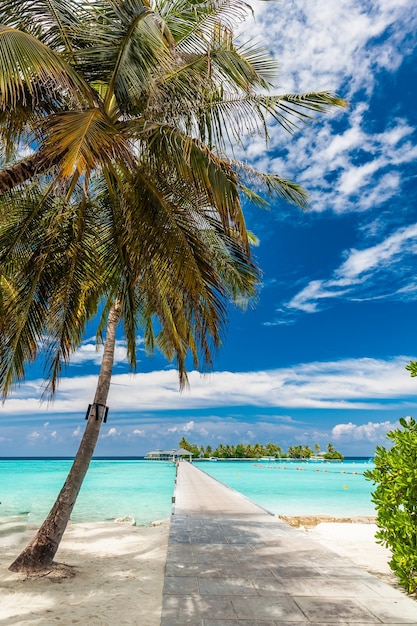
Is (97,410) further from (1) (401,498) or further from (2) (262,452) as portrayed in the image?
(2) (262,452)

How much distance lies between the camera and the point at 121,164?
4500 mm

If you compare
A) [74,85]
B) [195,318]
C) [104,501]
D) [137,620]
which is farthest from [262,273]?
[104,501]

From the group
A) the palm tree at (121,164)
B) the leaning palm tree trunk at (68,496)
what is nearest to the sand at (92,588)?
the leaning palm tree trunk at (68,496)

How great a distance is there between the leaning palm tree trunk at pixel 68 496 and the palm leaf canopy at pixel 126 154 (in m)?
1.03

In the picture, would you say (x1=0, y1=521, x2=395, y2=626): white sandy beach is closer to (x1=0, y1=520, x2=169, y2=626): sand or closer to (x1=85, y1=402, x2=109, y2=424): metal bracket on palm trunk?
(x1=0, y1=520, x2=169, y2=626): sand

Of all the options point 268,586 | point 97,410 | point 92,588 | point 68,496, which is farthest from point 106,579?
point 268,586

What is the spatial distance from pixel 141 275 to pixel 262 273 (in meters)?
1.56

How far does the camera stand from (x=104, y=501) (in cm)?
2216

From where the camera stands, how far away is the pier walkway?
3650mm

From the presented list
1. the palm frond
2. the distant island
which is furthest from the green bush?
the distant island

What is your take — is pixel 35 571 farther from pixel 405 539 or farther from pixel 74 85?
pixel 74 85

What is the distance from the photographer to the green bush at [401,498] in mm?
4180

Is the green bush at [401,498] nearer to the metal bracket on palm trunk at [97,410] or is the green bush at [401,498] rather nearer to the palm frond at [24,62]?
the metal bracket on palm trunk at [97,410]

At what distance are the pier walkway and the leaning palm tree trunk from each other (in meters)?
1.54
